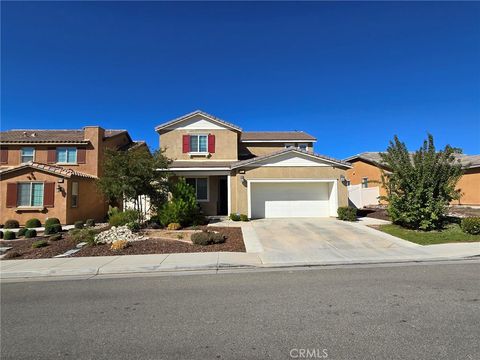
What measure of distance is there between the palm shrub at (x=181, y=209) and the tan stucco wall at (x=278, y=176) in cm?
289

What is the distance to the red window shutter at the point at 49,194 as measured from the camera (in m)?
19.4

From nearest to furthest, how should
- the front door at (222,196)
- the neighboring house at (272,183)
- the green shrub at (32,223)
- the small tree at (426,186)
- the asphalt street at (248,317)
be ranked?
the asphalt street at (248,317), the small tree at (426,186), the green shrub at (32,223), the neighboring house at (272,183), the front door at (222,196)

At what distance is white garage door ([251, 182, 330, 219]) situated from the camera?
20.3m

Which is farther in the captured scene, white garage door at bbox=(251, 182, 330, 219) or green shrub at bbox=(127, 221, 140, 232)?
white garage door at bbox=(251, 182, 330, 219)

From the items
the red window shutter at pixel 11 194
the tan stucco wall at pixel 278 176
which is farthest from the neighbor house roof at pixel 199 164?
the red window shutter at pixel 11 194

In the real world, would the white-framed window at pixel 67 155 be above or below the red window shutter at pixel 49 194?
above

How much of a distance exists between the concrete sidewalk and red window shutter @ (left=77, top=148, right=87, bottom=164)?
15289 millimetres

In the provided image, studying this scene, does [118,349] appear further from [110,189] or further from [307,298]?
[110,189]

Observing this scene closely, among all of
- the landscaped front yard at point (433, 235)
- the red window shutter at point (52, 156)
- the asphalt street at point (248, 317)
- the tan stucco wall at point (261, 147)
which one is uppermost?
the tan stucco wall at point (261, 147)

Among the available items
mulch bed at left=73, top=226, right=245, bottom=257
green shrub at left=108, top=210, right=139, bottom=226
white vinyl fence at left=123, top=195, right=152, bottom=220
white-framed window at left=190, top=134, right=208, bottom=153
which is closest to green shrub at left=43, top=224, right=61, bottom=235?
green shrub at left=108, top=210, right=139, bottom=226

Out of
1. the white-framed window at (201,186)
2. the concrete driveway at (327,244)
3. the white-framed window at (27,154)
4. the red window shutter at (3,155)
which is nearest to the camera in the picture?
the concrete driveway at (327,244)

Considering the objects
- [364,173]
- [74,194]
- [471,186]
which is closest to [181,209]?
[74,194]

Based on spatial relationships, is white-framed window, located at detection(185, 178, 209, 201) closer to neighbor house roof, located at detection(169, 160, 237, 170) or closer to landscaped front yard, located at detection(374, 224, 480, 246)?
neighbor house roof, located at detection(169, 160, 237, 170)

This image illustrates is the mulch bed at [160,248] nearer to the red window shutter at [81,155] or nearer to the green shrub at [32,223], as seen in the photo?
the green shrub at [32,223]
